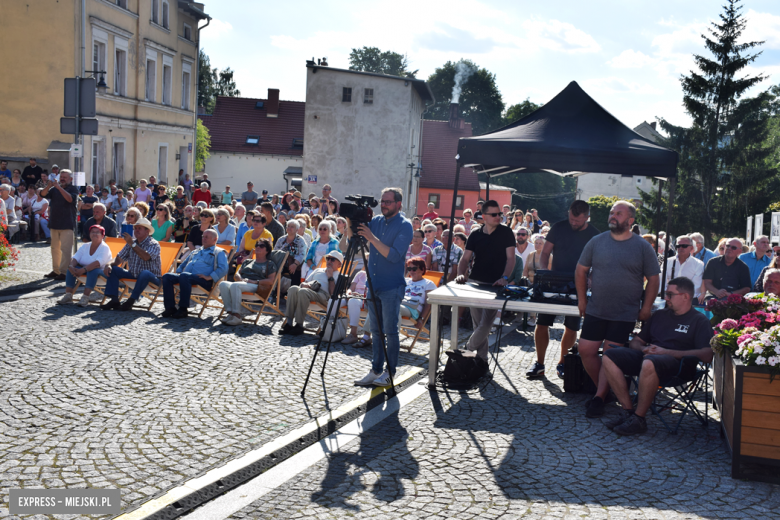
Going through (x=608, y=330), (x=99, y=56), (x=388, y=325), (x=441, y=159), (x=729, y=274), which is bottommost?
(x=388, y=325)

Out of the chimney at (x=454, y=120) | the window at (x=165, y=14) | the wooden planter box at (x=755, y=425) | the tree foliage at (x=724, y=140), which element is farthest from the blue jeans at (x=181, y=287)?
the chimney at (x=454, y=120)

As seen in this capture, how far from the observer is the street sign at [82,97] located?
561 inches

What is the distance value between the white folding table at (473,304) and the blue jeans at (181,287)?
454 centimetres

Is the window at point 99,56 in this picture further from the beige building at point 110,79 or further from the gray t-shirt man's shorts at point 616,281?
the gray t-shirt man's shorts at point 616,281

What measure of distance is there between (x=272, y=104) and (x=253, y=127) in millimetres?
2269

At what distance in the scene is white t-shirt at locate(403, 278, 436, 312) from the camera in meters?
10.0

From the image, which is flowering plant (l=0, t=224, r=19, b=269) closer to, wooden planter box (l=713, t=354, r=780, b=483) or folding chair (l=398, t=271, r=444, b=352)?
folding chair (l=398, t=271, r=444, b=352)

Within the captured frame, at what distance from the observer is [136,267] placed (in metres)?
11.9

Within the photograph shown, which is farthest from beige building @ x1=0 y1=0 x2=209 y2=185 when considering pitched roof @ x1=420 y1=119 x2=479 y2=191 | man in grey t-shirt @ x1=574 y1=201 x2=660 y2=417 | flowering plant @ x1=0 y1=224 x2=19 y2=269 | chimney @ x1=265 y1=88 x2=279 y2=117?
man in grey t-shirt @ x1=574 y1=201 x2=660 y2=417

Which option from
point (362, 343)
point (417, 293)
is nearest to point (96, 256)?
point (362, 343)

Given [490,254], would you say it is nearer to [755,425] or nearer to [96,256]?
[755,425]

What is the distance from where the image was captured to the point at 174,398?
6836mm

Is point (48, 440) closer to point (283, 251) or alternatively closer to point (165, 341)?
point (165, 341)

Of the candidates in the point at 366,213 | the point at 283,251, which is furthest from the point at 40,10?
the point at 366,213
